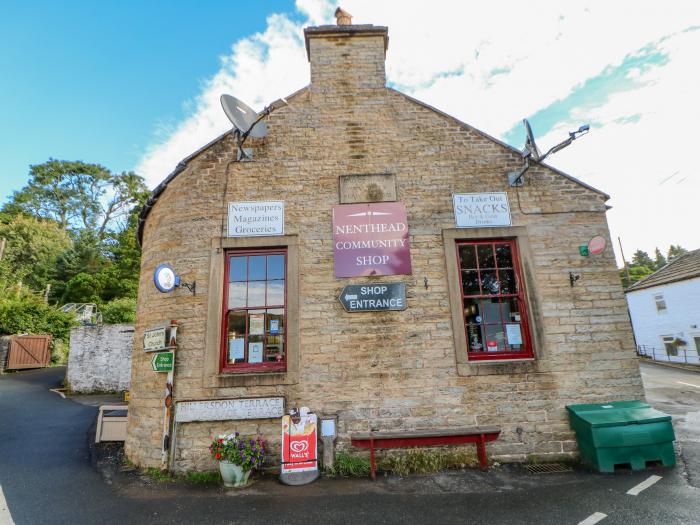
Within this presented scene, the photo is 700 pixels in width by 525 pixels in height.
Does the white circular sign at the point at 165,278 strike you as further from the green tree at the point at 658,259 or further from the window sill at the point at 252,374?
the green tree at the point at 658,259

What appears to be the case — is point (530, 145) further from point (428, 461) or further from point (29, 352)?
point (29, 352)

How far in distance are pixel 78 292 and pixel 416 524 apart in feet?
102

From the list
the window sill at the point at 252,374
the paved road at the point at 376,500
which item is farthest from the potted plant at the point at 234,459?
the window sill at the point at 252,374

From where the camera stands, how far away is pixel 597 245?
234 inches

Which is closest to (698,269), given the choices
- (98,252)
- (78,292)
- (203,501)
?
(203,501)

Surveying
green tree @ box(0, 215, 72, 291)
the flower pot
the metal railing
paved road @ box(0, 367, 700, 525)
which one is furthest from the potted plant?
green tree @ box(0, 215, 72, 291)

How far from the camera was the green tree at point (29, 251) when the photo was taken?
27.0 m

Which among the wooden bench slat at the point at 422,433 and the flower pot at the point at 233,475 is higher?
the wooden bench slat at the point at 422,433

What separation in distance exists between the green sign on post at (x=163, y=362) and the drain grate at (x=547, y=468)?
568 centimetres

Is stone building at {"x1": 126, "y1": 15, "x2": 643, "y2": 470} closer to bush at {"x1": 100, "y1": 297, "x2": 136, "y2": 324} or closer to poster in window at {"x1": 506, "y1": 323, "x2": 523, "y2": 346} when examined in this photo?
poster in window at {"x1": 506, "y1": 323, "x2": 523, "y2": 346}

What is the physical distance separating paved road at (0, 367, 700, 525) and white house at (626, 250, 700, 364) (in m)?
21.4

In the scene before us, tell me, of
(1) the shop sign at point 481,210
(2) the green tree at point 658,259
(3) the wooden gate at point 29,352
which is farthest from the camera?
(2) the green tree at point 658,259

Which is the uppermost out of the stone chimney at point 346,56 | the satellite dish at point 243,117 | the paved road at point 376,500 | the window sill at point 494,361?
Answer: the stone chimney at point 346,56

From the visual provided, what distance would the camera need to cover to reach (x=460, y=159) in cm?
654
